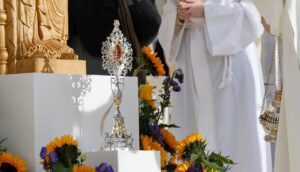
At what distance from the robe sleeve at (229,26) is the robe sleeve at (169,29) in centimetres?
20

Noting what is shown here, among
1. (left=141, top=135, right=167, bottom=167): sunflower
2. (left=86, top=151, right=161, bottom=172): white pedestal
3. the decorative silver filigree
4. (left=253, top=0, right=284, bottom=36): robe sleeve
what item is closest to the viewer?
(left=86, top=151, right=161, bottom=172): white pedestal

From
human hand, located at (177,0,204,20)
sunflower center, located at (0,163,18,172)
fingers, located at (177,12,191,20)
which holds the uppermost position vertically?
human hand, located at (177,0,204,20)

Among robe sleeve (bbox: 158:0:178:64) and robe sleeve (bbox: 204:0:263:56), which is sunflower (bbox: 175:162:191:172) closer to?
robe sleeve (bbox: 204:0:263:56)

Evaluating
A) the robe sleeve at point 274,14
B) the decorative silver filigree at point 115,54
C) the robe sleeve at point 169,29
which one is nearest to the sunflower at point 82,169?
the decorative silver filigree at point 115,54

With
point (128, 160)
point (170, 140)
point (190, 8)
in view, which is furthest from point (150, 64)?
point (190, 8)

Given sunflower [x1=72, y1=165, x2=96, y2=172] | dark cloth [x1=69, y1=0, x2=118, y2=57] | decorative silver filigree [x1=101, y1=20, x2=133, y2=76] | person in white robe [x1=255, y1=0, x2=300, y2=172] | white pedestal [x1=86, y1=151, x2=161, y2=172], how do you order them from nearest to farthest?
sunflower [x1=72, y1=165, x2=96, y2=172] < white pedestal [x1=86, y1=151, x2=161, y2=172] < decorative silver filigree [x1=101, y1=20, x2=133, y2=76] < person in white robe [x1=255, y1=0, x2=300, y2=172] < dark cloth [x1=69, y1=0, x2=118, y2=57]

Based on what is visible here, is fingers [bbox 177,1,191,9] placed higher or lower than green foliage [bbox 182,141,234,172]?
higher

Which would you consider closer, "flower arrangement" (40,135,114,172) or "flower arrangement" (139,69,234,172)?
"flower arrangement" (40,135,114,172)

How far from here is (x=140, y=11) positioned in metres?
5.43

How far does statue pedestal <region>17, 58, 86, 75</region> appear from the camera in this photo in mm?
3439

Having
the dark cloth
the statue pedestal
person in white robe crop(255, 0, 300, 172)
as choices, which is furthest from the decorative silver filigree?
the dark cloth

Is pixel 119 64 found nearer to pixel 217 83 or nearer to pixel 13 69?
pixel 13 69

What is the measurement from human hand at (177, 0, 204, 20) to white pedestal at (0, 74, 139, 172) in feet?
5.53

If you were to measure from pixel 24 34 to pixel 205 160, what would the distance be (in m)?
0.87
